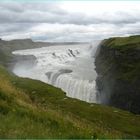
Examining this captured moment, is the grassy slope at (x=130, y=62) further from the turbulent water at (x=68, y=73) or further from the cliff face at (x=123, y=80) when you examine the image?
the turbulent water at (x=68, y=73)

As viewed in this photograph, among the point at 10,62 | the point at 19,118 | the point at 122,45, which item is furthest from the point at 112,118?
the point at 10,62

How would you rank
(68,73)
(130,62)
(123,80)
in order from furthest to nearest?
(68,73)
(130,62)
(123,80)

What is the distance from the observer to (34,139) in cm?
1277

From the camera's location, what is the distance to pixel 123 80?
289 feet

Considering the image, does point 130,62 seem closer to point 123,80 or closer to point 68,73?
point 123,80

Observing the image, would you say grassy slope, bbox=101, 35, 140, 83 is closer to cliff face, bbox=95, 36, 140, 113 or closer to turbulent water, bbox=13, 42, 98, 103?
cliff face, bbox=95, 36, 140, 113

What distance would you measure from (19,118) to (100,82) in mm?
83500

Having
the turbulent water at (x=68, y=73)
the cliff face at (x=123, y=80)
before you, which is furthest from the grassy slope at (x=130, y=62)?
the turbulent water at (x=68, y=73)

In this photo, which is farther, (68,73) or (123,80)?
(68,73)

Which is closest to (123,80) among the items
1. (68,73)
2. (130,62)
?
(130,62)

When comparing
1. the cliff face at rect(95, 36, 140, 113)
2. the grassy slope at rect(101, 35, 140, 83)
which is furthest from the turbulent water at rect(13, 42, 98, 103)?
the grassy slope at rect(101, 35, 140, 83)

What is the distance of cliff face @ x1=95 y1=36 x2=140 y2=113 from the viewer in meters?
81.1

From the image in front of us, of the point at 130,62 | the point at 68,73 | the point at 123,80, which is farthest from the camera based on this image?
the point at 68,73

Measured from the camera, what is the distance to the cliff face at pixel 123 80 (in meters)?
81.1
